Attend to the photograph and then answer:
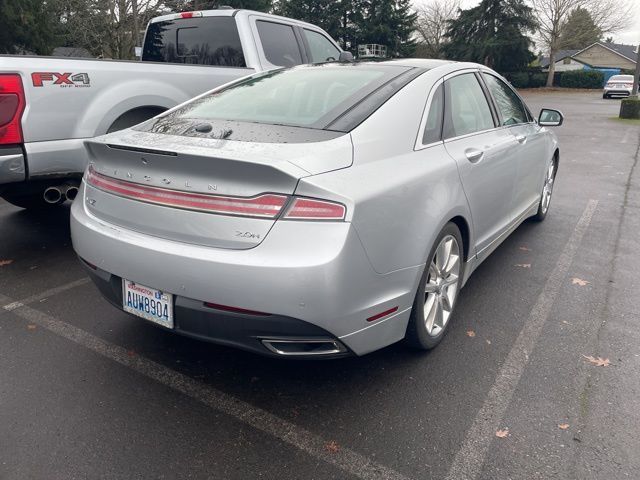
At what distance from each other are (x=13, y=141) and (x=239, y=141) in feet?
7.28

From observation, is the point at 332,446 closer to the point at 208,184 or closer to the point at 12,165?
the point at 208,184

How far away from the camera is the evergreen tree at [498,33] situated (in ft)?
154

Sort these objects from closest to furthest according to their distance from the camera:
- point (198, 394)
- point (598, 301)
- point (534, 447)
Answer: point (534, 447)
point (198, 394)
point (598, 301)

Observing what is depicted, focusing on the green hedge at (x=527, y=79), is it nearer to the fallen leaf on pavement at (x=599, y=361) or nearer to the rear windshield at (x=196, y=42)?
the rear windshield at (x=196, y=42)

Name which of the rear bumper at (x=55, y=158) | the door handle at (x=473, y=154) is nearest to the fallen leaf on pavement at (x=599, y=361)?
the door handle at (x=473, y=154)

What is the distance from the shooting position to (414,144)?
2.81 m

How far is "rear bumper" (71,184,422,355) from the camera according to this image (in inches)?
84.4

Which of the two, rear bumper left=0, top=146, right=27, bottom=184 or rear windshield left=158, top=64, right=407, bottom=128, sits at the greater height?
rear windshield left=158, top=64, right=407, bottom=128

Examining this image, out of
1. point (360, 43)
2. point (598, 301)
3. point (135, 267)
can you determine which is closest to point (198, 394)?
point (135, 267)

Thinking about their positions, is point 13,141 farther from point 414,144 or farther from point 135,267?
point 414,144

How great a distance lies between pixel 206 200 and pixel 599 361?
7.73ft

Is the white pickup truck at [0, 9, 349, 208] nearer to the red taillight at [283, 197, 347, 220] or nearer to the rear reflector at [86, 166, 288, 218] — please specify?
the rear reflector at [86, 166, 288, 218]

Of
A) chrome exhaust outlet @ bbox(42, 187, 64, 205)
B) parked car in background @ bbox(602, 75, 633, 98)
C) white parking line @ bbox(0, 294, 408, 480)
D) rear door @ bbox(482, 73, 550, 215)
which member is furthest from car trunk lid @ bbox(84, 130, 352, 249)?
parked car in background @ bbox(602, 75, 633, 98)

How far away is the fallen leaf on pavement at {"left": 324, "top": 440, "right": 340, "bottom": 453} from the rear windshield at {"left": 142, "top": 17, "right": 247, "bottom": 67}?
4522 millimetres
